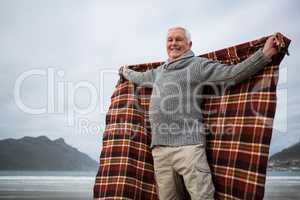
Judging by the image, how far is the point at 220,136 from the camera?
1.58m

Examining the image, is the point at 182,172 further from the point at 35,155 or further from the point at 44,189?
the point at 35,155

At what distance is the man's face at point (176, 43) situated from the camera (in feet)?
5.42

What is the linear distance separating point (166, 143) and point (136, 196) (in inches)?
16.0

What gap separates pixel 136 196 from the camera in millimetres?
1763

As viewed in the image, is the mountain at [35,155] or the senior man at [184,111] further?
the mountain at [35,155]

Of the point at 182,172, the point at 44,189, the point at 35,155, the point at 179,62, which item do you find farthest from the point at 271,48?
the point at 35,155

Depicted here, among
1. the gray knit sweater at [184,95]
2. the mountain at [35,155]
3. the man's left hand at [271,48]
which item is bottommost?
the mountain at [35,155]

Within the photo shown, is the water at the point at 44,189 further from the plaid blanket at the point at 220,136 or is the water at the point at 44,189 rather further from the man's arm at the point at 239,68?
the man's arm at the point at 239,68

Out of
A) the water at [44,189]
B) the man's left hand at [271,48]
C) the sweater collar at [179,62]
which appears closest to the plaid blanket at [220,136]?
the man's left hand at [271,48]

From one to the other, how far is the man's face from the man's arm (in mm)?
146

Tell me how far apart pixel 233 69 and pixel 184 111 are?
298mm

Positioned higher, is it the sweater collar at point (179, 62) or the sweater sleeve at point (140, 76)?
the sweater collar at point (179, 62)

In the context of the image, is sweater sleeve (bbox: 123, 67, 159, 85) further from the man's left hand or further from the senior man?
the man's left hand

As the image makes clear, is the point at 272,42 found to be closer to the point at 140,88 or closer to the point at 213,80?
the point at 213,80
